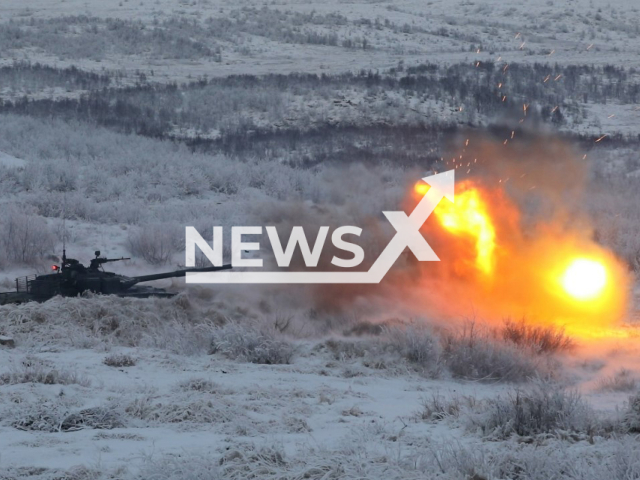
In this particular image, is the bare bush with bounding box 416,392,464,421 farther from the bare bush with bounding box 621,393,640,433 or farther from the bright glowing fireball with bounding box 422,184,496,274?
the bright glowing fireball with bounding box 422,184,496,274

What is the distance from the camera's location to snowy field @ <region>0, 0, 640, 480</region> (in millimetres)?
7230

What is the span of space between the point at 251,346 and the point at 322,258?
5678 millimetres

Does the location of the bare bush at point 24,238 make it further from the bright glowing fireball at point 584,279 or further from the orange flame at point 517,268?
the bright glowing fireball at point 584,279

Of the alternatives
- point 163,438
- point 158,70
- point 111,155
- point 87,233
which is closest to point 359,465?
point 163,438

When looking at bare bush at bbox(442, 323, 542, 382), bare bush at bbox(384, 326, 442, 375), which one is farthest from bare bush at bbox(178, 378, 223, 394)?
bare bush at bbox(442, 323, 542, 382)

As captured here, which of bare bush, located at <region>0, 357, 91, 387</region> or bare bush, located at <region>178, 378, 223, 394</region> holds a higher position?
bare bush, located at <region>0, 357, 91, 387</region>

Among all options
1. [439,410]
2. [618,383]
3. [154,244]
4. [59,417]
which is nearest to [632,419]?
[439,410]

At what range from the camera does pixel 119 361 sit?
10375 millimetres

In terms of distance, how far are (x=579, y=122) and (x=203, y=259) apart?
21.2m

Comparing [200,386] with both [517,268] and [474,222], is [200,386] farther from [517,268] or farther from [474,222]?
[474,222]

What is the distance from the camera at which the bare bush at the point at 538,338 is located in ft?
40.9

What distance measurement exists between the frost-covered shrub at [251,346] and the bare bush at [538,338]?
11.5 ft

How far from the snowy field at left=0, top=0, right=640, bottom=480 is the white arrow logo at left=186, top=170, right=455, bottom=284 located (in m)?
0.35

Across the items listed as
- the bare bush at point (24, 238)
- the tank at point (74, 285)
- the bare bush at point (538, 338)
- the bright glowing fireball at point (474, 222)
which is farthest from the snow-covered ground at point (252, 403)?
the bare bush at point (24, 238)
